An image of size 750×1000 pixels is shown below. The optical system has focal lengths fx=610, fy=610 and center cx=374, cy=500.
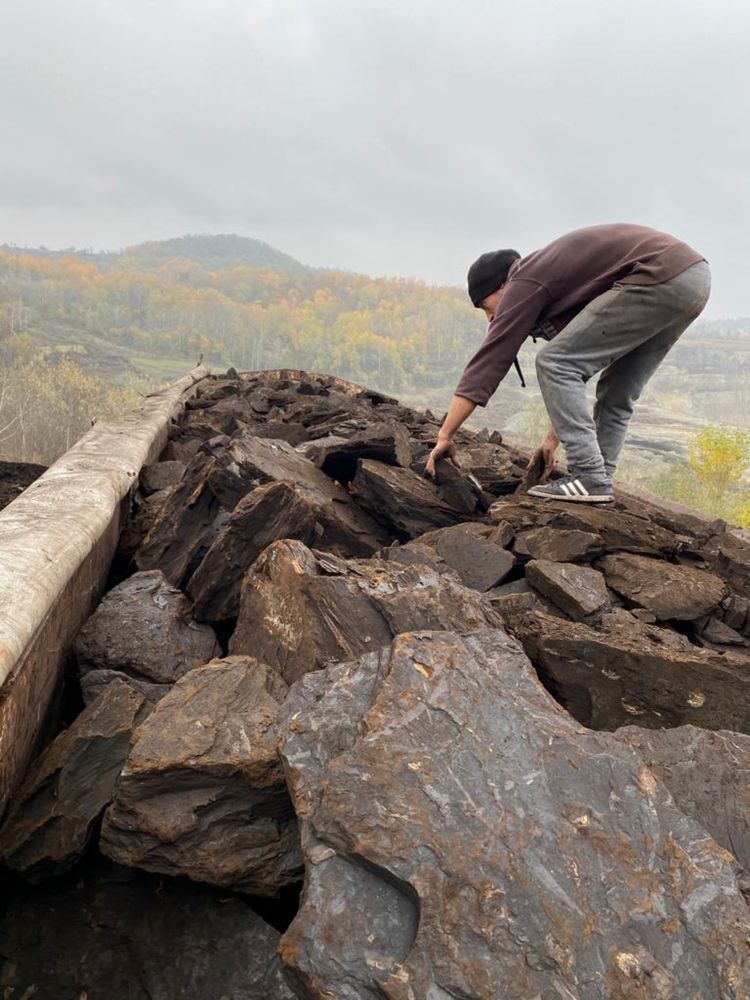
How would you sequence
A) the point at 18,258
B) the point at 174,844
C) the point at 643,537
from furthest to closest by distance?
the point at 18,258, the point at 643,537, the point at 174,844

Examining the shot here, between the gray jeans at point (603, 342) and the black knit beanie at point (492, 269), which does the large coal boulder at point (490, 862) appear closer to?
the gray jeans at point (603, 342)

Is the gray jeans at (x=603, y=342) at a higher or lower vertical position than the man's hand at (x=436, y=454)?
higher

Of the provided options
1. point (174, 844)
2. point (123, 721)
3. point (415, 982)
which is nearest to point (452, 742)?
point (415, 982)

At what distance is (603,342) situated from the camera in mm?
3039

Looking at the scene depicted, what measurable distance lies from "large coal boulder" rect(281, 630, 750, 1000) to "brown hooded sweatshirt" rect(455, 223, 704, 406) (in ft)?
7.74

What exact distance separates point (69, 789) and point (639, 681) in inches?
59.5

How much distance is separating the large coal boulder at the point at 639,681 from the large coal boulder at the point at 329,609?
0.76 ft

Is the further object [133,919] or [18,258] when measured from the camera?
[18,258]

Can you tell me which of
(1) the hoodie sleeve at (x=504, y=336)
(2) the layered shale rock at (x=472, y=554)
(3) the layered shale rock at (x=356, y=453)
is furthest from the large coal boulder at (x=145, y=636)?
(1) the hoodie sleeve at (x=504, y=336)

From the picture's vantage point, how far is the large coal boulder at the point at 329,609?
5.54ft

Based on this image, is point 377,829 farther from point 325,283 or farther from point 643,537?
point 325,283

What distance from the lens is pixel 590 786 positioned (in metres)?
1.11

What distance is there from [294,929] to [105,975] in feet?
1.62

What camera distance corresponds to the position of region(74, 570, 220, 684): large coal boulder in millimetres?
1907
